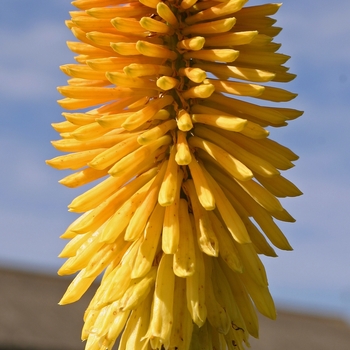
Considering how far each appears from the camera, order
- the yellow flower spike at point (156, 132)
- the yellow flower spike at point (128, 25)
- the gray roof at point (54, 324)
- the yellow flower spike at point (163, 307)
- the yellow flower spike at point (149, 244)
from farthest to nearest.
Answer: the gray roof at point (54, 324)
the yellow flower spike at point (128, 25)
the yellow flower spike at point (156, 132)
the yellow flower spike at point (149, 244)
the yellow flower spike at point (163, 307)

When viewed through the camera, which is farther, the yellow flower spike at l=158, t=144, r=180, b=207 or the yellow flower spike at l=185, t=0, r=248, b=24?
the yellow flower spike at l=185, t=0, r=248, b=24

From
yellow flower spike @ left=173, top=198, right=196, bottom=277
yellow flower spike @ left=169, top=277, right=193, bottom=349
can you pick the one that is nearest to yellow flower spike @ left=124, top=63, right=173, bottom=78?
yellow flower spike @ left=173, top=198, right=196, bottom=277

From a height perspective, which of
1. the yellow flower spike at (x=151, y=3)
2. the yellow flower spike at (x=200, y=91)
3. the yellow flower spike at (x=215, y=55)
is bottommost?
the yellow flower spike at (x=200, y=91)

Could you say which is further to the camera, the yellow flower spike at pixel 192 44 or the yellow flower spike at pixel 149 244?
the yellow flower spike at pixel 192 44

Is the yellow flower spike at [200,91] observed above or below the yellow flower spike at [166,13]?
below

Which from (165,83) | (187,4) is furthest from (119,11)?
(165,83)

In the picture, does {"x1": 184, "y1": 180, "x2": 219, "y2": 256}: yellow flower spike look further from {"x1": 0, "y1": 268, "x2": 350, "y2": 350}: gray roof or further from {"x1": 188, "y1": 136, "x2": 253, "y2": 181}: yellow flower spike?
{"x1": 0, "y1": 268, "x2": 350, "y2": 350}: gray roof

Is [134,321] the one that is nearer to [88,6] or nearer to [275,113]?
[275,113]

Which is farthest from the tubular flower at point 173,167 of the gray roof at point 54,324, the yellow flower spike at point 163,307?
the gray roof at point 54,324

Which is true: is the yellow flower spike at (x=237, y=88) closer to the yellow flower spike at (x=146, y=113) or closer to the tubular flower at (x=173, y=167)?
the tubular flower at (x=173, y=167)
